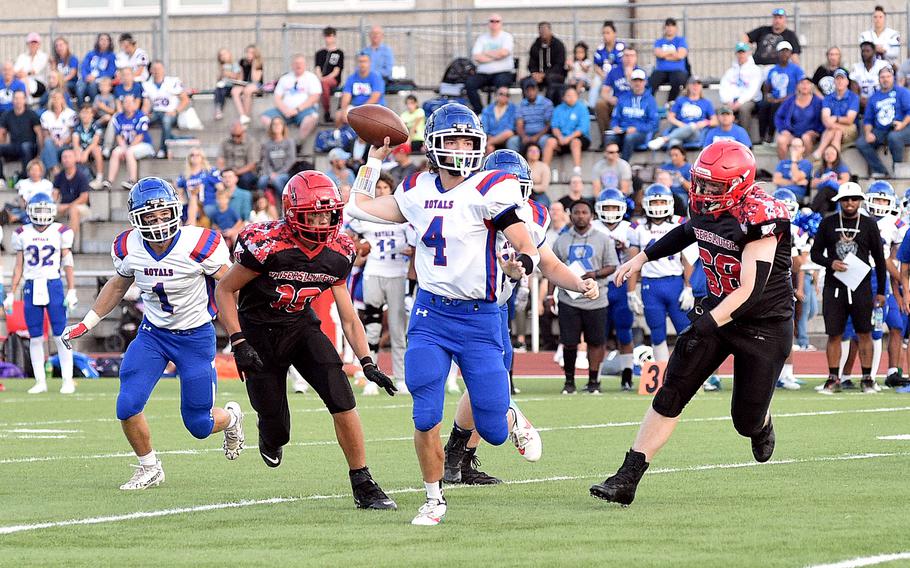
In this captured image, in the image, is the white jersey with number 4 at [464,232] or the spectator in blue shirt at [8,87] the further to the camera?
the spectator in blue shirt at [8,87]

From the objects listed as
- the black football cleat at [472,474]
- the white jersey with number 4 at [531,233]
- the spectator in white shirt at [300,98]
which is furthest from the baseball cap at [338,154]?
the black football cleat at [472,474]

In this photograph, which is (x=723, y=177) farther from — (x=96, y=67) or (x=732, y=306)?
(x=96, y=67)

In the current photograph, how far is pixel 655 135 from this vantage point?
20250 mm

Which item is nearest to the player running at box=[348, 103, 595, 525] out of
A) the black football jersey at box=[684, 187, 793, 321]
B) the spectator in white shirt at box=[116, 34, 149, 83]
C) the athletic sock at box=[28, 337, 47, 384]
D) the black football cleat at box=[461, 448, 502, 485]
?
the black football jersey at box=[684, 187, 793, 321]

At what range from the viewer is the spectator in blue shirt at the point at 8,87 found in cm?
2267

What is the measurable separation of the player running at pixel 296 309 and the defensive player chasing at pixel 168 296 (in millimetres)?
915

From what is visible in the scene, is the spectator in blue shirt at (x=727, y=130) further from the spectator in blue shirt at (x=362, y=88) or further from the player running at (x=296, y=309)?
the player running at (x=296, y=309)

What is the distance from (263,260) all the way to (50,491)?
1.65 meters

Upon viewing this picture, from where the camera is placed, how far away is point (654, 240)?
45.2ft

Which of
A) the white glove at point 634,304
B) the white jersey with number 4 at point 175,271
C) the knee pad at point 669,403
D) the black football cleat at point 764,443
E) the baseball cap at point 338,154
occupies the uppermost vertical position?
the baseball cap at point 338,154

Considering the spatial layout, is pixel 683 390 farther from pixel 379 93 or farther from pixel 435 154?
pixel 379 93

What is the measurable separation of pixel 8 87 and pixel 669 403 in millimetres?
18209

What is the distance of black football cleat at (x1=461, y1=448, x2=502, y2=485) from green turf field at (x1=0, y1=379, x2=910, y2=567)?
0.17 metres

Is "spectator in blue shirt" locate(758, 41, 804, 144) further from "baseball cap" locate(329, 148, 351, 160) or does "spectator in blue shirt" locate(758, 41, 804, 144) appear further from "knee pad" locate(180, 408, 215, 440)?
"knee pad" locate(180, 408, 215, 440)
